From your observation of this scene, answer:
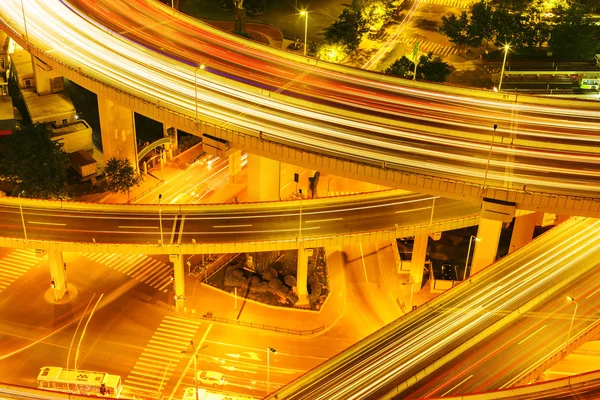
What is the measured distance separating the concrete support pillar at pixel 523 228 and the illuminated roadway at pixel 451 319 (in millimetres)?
5713

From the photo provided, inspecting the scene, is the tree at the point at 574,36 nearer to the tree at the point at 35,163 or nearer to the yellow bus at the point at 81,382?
the tree at the point at 35,163

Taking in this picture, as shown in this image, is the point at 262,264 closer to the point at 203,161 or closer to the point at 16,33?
the point at 203,161

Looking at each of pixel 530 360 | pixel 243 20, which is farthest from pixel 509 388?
pixel 243 20

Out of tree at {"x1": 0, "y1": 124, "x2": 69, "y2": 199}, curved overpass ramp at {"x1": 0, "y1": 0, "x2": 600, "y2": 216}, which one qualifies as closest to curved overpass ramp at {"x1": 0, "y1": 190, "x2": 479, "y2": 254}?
tree at {"x1": 0, "y1": 124, "x2": 69, "y2": 199}

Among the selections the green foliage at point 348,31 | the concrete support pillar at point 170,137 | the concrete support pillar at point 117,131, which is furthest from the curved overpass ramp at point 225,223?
the green foliage at point 348,31

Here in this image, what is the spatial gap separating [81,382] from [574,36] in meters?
85.3

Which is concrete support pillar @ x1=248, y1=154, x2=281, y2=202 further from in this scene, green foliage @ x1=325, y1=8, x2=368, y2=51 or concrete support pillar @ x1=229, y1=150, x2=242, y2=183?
green foliage @ x1=325, y1=8, x2=368, y2=51

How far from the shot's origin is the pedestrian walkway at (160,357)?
65188 mm

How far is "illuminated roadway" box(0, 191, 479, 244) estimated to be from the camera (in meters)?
70.4

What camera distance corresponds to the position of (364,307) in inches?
2982

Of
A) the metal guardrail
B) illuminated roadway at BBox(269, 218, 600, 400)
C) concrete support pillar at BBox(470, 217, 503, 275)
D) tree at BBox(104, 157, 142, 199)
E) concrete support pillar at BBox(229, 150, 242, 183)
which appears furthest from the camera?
concrete support pillar at BBox(229, 150, 242, 183)

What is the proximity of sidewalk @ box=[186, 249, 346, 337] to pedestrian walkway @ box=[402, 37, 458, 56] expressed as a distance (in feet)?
178

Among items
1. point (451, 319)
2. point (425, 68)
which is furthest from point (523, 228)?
point (425, 68)

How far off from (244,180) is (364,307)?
976 inches
